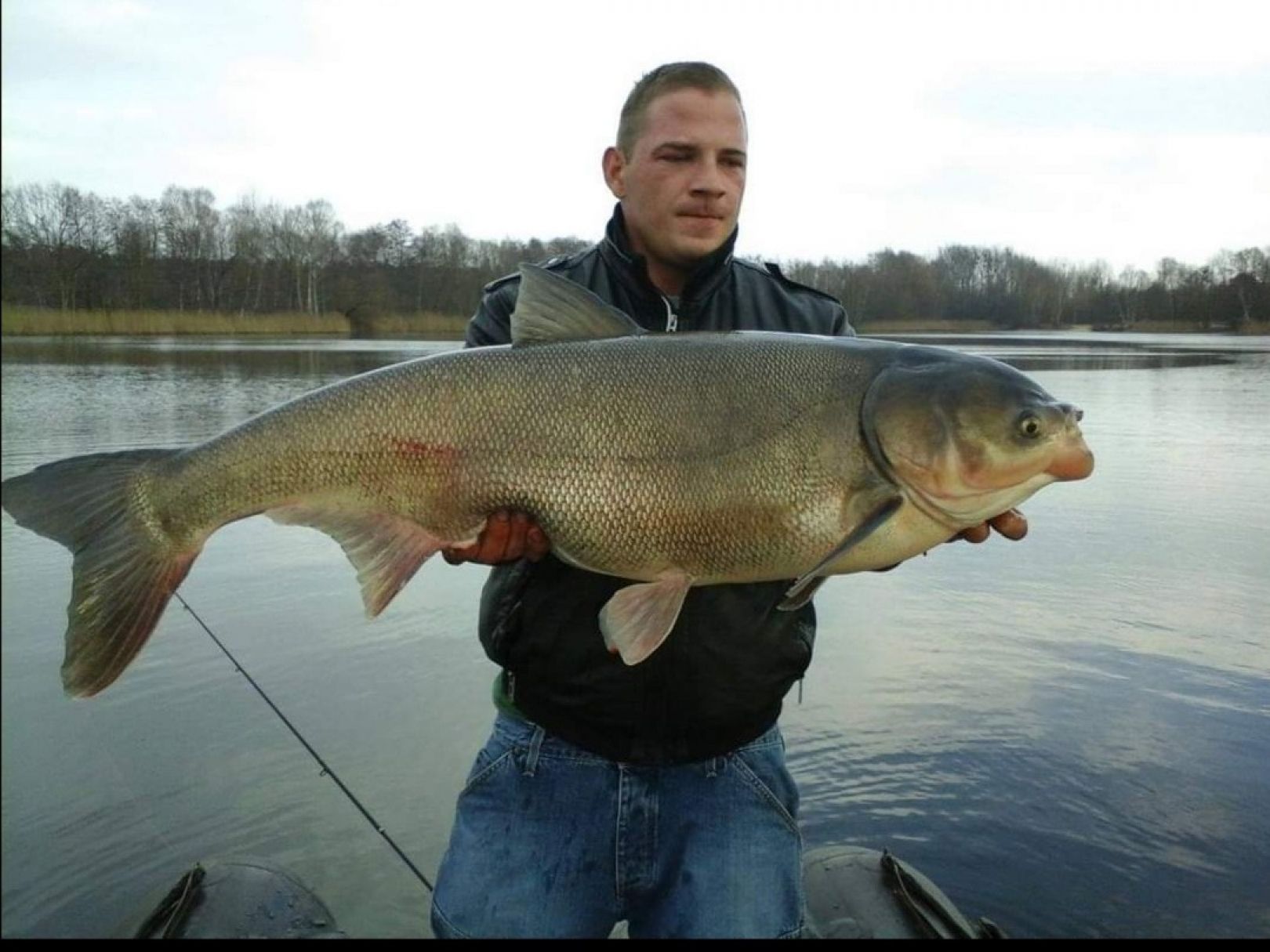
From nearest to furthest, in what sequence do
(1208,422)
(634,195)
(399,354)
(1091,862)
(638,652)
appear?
(638,652) < (634,195) < (1091,862) < (1208,422) < (399,354)

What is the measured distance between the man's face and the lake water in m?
2.03

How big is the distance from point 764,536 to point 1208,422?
1745 centimetres

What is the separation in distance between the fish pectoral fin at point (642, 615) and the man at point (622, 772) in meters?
0.21

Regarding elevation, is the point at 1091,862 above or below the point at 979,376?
below

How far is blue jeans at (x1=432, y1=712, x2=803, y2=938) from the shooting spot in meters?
2.86

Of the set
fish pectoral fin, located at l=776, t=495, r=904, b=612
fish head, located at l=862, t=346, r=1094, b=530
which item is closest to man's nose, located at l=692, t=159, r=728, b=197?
fish head, located at l=862, t=346, r=1094, b=530

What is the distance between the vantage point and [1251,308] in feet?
112

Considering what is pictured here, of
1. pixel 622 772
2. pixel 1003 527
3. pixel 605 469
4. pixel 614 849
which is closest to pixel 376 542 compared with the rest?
pixel 605 469

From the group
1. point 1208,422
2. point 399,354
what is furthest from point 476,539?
point 399,354

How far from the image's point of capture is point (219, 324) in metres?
53.1

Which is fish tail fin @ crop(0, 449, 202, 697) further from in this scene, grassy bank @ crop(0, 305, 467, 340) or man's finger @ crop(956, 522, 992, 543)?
grassy bank @ crop(0, 305, 467, 340)

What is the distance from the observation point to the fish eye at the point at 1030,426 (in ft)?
8.83

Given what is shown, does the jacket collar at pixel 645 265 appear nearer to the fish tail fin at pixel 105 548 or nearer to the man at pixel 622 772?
the man at pixel 622 772
